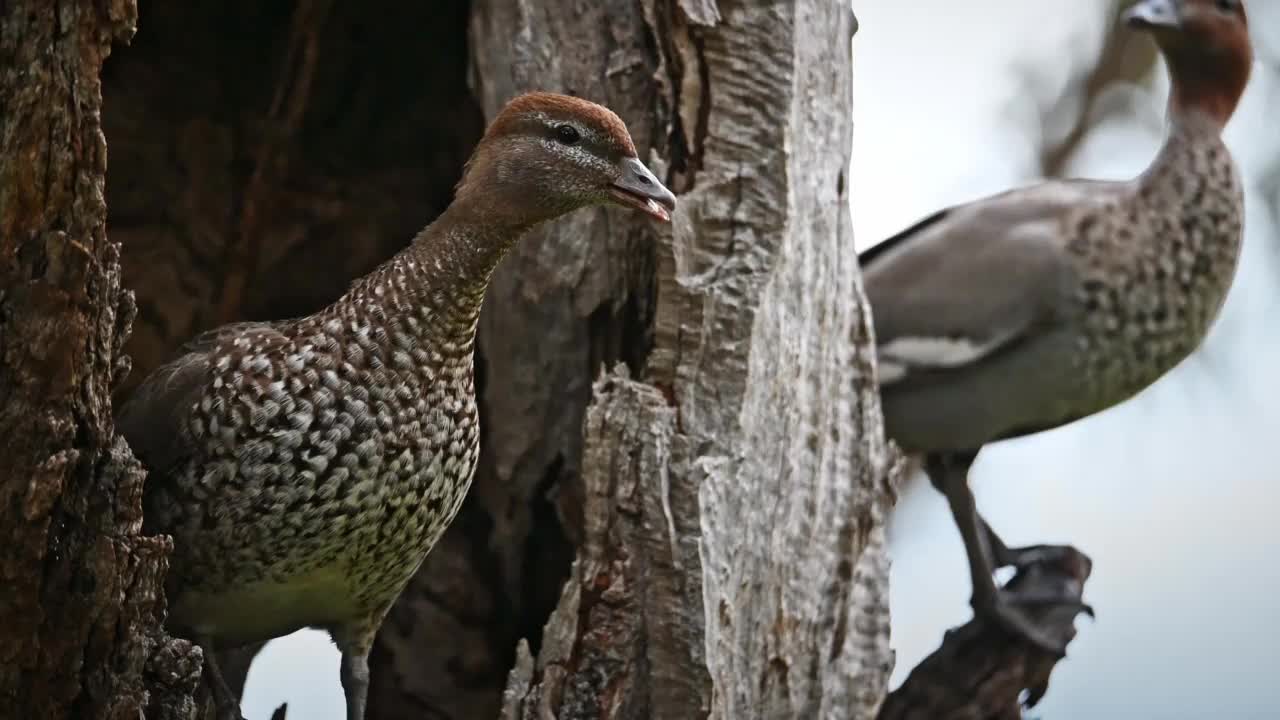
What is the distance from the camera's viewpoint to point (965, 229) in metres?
3.97

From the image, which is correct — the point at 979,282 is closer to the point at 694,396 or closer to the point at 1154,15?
the point at 1154,15

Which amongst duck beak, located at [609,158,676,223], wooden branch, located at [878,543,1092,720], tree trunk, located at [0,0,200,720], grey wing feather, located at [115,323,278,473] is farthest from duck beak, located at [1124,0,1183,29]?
tree trunk, located at [0,0,200,720]

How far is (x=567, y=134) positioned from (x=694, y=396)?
2.01 ft

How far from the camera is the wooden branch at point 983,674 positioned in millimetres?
3539

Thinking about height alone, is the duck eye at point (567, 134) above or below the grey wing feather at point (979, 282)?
below

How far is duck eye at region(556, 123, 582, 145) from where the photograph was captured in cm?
259

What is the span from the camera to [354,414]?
254cm

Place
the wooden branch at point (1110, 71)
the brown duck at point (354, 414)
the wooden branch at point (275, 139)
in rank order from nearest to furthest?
the brown duck at point (354, 414) < the wooden branch at point (275, 139) < the wooden branch at point (1110, 71)

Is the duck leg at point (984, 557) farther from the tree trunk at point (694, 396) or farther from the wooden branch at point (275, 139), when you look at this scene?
the wooden branch at point (275, 139)

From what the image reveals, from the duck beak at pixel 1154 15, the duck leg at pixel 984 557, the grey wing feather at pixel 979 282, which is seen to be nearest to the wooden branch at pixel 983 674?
the duck leg at pixel 984 557

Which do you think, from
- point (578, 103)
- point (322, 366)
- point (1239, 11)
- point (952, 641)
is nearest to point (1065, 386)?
point (952, 641)

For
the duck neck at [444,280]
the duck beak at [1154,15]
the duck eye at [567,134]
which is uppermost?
the duck beak at [1154,15]

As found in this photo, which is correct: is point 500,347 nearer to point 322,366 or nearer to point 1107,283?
point 322,366

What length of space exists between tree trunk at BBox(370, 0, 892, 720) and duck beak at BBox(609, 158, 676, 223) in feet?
1.33
